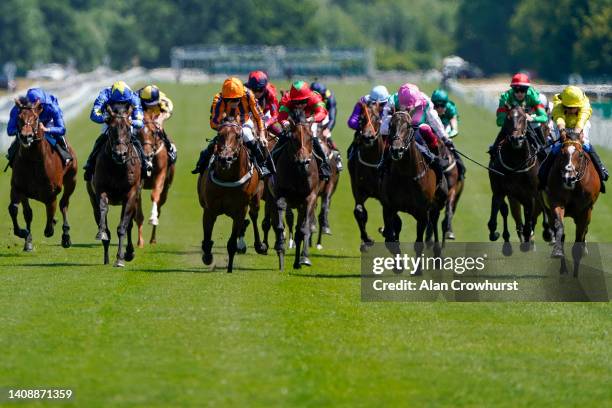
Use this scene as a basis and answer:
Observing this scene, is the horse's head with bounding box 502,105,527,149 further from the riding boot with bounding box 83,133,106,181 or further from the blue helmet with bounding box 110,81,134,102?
the riding boot with bounding box 83,133,106,181

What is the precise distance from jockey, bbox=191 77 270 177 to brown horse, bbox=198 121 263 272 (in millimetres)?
169

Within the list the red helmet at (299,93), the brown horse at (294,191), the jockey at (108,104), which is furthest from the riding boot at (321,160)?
the jockey at (108,104)

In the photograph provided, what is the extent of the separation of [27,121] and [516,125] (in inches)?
249

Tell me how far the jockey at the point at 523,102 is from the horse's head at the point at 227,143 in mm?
4560

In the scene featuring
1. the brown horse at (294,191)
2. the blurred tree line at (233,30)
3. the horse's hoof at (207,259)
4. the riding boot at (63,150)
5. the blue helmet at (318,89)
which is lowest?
the horse's hoof at (207,259)

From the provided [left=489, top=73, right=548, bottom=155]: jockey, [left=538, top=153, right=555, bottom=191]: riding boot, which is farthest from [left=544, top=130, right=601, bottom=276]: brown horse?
[left=489, top=73, right=548, bottom=155]: jockey

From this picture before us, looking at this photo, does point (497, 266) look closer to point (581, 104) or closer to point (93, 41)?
point (581, 104)

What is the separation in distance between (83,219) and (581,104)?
13.4m

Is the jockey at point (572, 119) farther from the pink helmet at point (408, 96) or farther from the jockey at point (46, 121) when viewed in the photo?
the jockey at point (46, 121)

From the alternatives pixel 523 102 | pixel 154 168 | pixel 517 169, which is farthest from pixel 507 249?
pixel 154 168

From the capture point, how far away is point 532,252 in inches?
884

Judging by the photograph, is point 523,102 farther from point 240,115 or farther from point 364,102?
point 240,115

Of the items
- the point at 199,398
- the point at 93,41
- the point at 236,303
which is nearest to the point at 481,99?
the point at 236,303

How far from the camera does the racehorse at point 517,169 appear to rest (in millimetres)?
20969
